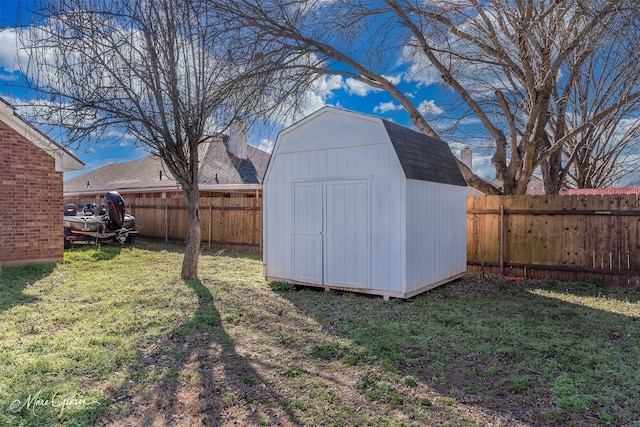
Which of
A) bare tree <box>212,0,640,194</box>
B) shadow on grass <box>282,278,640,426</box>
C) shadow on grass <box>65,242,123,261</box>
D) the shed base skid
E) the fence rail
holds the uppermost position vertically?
bare tree <box>212,0,640,194</box>

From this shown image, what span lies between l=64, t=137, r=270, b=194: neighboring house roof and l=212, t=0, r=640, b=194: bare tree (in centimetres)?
600

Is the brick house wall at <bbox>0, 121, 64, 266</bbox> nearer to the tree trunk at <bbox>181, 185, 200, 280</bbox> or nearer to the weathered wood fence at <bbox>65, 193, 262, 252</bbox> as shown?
the tree trunk at <bbox>181, 185, 200, 280</bbox>

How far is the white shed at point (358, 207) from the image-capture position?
613 cm

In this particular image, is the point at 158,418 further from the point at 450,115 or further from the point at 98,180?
the point at 98,180

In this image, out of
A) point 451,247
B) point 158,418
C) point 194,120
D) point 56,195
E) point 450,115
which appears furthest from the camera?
point 450,115

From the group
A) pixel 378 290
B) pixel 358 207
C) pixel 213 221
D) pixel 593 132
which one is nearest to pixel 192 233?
pixel 358 207

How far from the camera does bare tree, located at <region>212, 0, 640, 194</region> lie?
24.9 ft

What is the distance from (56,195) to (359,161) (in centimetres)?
696

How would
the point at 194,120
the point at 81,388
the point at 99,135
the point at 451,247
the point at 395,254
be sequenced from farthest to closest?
the point at 451,247 < the point at 194,120 < the point at 99,135 < the point at 395,254 < the point at 81,388

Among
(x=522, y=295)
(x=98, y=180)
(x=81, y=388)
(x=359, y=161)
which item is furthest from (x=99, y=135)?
(x=98, y=180)

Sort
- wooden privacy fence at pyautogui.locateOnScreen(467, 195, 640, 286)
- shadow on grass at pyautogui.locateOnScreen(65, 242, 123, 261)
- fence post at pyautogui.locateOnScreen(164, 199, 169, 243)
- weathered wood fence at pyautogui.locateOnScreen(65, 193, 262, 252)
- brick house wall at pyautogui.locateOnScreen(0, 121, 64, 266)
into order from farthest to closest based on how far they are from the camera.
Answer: fence post at pyautogui.locateOnScreen(164, 199, 169, 243), weathered wood fence at pyautogui.locateOnScreen(65, 193, 262, 252), shadow on grass at pyautogui.locateOnScreen(65, 242, 123, 261), brick house wall at pyautogui.locateOnScreen(0, 121, 64, 266), wooden privacy fence at pyautogui.locateOnScreen(467, 195, 640, 286)

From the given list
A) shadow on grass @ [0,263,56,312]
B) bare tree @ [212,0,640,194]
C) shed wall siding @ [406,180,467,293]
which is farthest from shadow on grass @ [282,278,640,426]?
bare tree @ [212,0,640,194]

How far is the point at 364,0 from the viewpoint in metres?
8.96

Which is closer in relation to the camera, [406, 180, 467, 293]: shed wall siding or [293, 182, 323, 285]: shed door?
[406, 180, 467, 293]: shed wall siding
